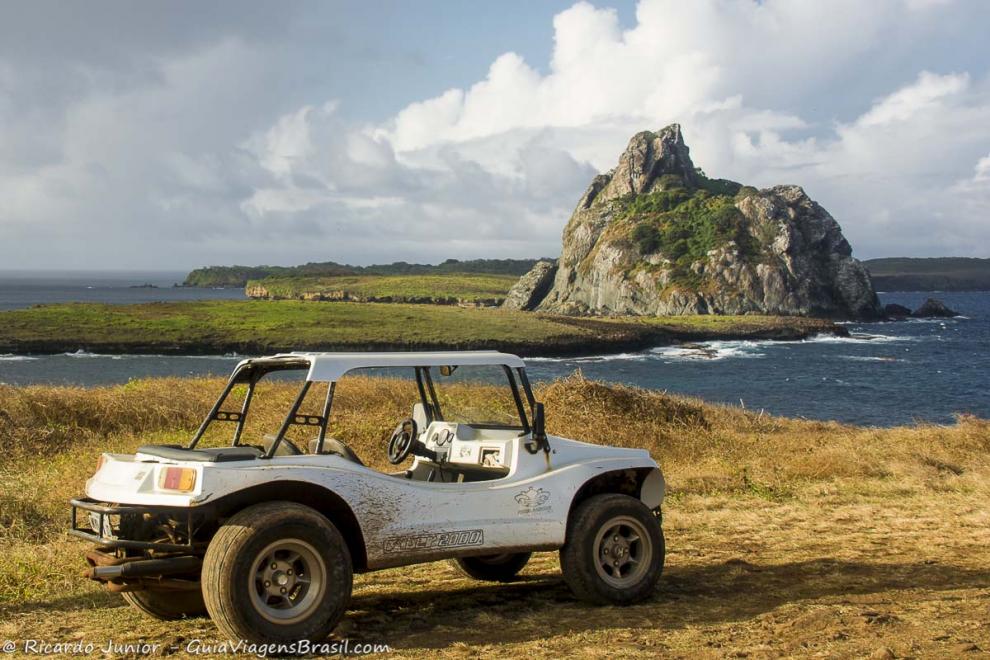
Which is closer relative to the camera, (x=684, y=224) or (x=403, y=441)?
(x=403, y=441)

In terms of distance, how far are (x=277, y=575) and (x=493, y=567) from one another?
306 centimetres

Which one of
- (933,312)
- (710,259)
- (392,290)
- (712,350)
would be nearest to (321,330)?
(712,350)

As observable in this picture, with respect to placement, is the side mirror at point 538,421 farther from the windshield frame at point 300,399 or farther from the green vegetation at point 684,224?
the green vegetation at point 684,224

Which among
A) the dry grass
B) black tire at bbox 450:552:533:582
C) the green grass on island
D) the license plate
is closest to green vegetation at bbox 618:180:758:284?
the green grass on island

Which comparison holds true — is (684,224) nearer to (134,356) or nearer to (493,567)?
(134,356)

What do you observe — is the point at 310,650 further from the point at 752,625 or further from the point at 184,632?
the point at 752,625

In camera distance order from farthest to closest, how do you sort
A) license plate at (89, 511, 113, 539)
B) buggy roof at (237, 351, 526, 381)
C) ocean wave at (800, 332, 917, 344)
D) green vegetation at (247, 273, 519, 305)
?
1. green vegetation at (247, 273, 519, 305)
2. ocean wave at (800, 332, 917, 344)
3. buggy roof at (237, 351, 526, 381)
4. license plate at (89, 511, 113, 539)

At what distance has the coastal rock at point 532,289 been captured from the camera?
159875 millimetres

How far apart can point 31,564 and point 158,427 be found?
11728mm

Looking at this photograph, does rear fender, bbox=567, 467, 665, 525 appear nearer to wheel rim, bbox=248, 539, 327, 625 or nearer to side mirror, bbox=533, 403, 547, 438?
side mirror, bbox=533, 403, 547, 438

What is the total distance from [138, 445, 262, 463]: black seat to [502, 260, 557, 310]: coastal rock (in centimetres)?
15061

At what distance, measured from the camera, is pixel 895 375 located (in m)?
68.9

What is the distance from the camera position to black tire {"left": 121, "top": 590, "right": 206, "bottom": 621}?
754 centimetres

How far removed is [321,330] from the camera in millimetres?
86000
